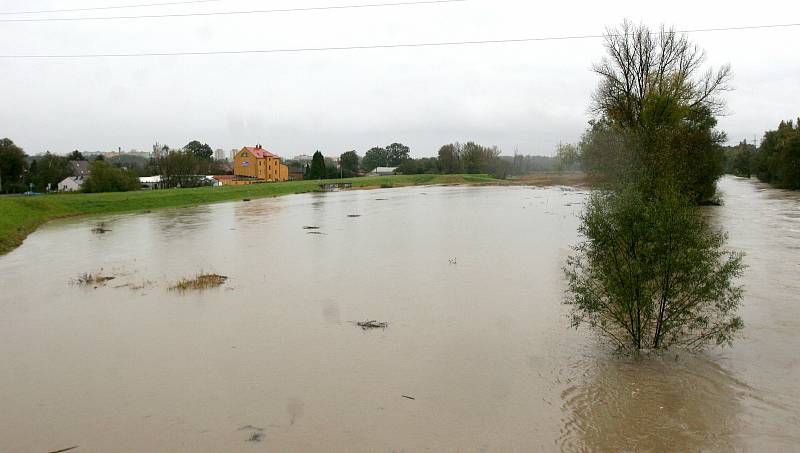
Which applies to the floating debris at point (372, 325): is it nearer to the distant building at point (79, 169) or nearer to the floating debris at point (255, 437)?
the floating debris at point (255, 437)

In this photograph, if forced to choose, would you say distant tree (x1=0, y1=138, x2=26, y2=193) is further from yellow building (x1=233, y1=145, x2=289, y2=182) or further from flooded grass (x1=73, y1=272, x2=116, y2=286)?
flooded grass (x1=73, y1=272, x2=116, y2=286)

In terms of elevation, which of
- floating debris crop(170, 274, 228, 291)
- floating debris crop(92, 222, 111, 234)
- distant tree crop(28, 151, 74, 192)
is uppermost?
distant tree crop(28, 151, 74, 192)

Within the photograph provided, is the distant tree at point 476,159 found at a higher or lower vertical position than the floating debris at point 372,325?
higher

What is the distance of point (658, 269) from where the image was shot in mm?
8875

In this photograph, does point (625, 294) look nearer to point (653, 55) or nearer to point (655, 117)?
point (655, 117)

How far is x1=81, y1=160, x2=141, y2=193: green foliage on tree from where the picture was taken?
2331 inches

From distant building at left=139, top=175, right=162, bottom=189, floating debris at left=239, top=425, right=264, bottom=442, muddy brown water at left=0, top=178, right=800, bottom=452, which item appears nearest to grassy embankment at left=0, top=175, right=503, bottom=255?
muddy brown water at left=0, top=178, right=800, bottom=452

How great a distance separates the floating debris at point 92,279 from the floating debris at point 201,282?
8.13ft

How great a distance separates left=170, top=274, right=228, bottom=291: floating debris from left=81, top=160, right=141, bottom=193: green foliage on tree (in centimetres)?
4894

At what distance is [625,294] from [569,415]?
95.8 inches

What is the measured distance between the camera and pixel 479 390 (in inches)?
330

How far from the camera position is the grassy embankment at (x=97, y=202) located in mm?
31397

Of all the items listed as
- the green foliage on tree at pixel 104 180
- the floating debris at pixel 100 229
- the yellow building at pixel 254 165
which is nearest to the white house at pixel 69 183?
the green foliage on tree at pixel 104 180

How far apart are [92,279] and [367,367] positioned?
11.6 m
